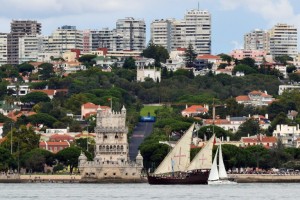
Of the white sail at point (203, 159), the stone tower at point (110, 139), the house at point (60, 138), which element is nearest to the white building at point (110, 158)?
the stone tower at point (110, 139)

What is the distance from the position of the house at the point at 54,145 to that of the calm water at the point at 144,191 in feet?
114

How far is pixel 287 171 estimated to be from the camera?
153250 millimetres

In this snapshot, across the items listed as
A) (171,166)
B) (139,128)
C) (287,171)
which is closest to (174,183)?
(171,166)

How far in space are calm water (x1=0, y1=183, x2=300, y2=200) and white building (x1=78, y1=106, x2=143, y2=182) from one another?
4787 mm

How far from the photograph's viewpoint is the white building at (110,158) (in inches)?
5812

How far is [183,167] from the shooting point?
470 ft

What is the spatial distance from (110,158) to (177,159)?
26.2ft

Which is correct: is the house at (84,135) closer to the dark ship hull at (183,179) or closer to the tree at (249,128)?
the tree at (249,128)

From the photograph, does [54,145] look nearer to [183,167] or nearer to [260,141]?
[260,141]

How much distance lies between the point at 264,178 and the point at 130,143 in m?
30.4

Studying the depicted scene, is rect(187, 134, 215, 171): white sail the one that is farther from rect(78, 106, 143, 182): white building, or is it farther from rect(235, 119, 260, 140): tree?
rect(235, 119, 260, 140): tree

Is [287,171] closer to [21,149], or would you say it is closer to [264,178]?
[264,178]

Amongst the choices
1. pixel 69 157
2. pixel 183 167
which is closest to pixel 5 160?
pixel 69 157

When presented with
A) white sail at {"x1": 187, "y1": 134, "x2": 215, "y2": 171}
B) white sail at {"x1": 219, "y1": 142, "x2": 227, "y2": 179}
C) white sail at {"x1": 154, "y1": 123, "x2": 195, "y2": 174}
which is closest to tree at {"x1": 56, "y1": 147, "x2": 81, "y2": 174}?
white sail at {"x1": 154, "y1": 123, "x2": 195, "y2": 174}
